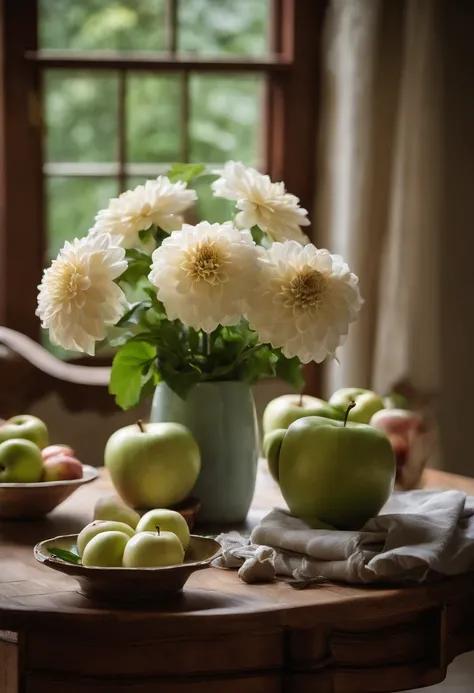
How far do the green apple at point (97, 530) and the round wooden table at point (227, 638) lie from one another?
0.06 m

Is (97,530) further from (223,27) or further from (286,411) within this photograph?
(223,27)

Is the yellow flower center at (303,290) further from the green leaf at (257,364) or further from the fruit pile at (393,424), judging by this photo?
the fruit pile at (393,424)

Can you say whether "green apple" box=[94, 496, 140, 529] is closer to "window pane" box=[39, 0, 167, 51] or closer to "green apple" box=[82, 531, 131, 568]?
"green apple" box=[82, 531, 131, 568]

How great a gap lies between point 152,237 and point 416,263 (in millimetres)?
1364

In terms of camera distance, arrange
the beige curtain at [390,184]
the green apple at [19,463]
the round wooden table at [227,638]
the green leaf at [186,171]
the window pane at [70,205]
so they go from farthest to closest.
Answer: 1. the window pane at [70,205]
2. the beige curtain at [390,184]
3. the green leaf at [186,171]
4. the green apple at [19,463]
5. the round wooden table at [227,638]

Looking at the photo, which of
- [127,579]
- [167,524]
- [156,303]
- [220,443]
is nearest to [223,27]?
[156,303]

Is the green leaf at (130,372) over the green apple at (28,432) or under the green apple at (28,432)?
over

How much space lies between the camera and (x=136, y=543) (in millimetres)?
1247

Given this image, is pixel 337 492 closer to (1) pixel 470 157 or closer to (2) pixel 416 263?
(2) pixel 416 263

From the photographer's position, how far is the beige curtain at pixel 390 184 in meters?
2.90

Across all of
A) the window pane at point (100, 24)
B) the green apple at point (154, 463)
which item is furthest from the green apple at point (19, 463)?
the window pane at point (100, 24)

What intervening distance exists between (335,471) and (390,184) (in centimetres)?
161

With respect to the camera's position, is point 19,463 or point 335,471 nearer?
point 335,471

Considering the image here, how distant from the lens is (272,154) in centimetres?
315
